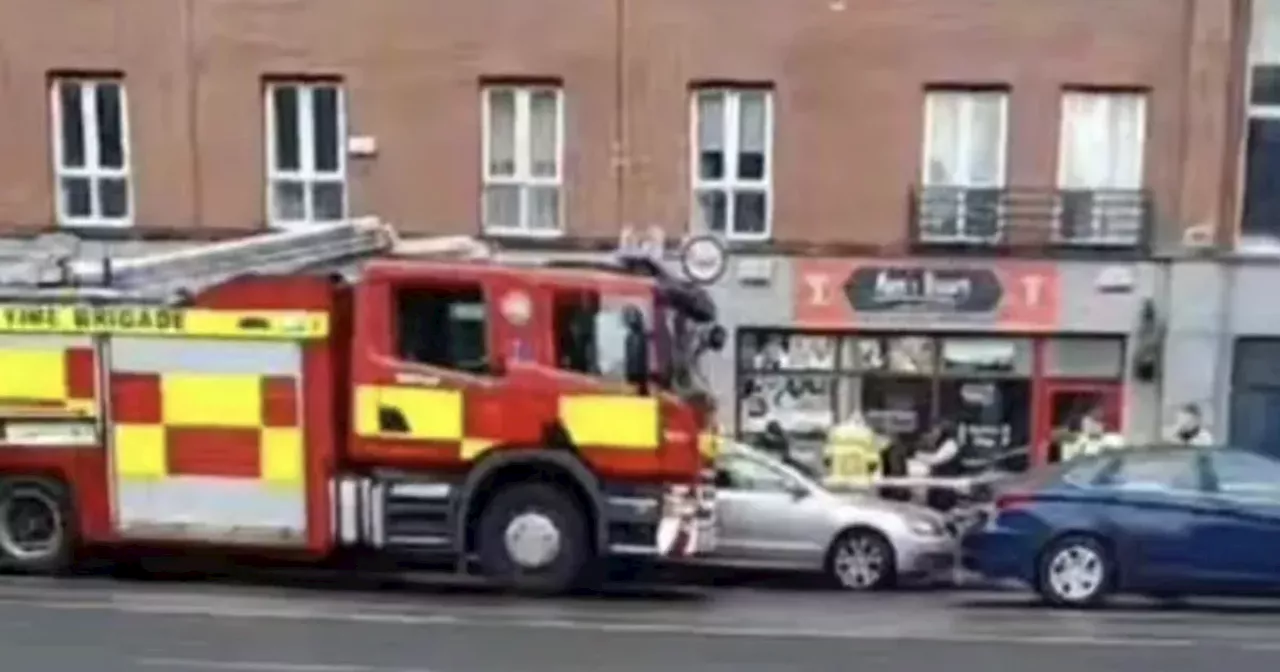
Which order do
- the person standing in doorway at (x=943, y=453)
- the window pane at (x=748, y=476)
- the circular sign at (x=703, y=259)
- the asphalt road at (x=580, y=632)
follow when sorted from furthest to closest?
the person standing in doorway at (x=943, y=453) → the window pane at (x=748, y=476) → the circular sign at (x=703, y=259) → the asphalt road at (x=580, y=632)

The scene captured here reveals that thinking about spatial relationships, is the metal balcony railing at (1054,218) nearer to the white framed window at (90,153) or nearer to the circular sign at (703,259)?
the circular sign at (703,259)

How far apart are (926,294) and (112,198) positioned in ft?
35.0

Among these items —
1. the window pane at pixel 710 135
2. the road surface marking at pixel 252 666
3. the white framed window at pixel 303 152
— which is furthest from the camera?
the white framed window at pixel 303 152

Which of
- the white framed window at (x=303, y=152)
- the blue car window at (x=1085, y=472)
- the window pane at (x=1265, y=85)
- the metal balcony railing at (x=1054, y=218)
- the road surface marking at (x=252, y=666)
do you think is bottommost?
the road surface marking at (x=252, y=666)

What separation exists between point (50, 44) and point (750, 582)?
41.0ft

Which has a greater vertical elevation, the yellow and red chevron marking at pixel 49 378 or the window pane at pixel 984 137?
the window pane at pixel 984 137

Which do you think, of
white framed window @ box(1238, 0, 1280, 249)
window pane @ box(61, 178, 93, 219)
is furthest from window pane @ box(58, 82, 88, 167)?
white framed window @ box(1238, 0, 1280, 249)

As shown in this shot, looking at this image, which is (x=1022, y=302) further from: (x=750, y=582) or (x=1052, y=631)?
(x=1052, y=631)

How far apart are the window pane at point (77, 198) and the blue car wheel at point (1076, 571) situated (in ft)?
45.7

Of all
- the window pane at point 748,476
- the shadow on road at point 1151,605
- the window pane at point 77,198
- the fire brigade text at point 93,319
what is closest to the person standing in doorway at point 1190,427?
the shadow on road at point 1151,605

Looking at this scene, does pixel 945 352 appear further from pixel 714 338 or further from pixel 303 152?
pixel 303 152

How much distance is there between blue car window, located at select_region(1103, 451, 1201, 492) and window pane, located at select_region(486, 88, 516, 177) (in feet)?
33.6

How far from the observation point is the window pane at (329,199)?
21609 mm

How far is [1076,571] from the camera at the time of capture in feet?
43.7
